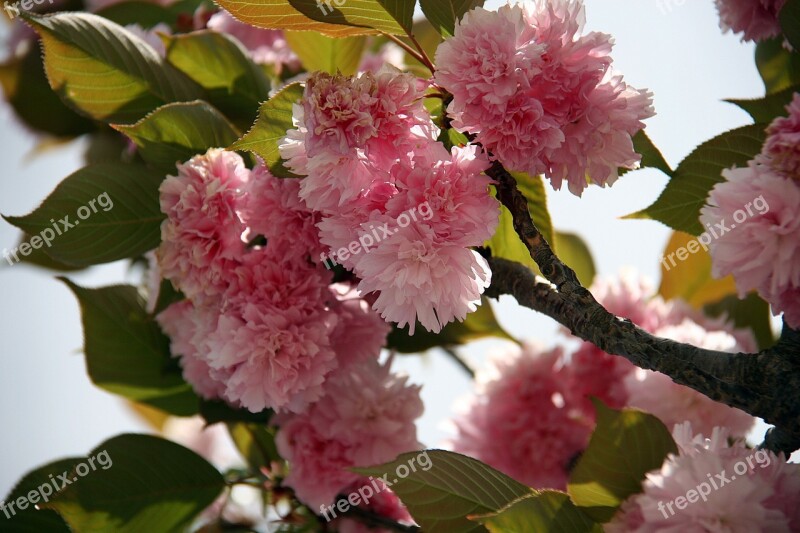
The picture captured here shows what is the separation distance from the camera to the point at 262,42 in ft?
3.97

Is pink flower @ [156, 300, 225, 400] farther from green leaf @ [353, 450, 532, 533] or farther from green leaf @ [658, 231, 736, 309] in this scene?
green leaf @ [658, 231, 736, 309]

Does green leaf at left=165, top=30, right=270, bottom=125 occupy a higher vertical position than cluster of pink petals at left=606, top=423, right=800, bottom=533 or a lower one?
higher

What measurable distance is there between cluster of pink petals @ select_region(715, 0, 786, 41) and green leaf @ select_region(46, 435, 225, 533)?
2.38ft

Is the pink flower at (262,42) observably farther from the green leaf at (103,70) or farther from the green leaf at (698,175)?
the green leaf at (698,175)

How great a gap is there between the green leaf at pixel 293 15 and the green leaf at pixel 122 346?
0.42m

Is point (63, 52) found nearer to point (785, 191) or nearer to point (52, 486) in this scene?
point (52, 486)

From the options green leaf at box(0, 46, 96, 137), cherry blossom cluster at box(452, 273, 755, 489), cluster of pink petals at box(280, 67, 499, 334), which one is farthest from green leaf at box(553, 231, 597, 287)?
green leaf at box(0, 46, 96, 137)

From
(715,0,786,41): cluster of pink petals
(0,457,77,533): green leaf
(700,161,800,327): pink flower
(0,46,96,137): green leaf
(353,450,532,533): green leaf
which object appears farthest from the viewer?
(0,46,96,137): green leaf

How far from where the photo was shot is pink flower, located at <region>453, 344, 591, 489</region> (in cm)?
107

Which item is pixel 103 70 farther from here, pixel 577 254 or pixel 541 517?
pixel 577 254

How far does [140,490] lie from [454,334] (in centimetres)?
40

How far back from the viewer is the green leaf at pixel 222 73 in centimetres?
88

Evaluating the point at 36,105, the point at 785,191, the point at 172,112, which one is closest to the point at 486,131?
the point at 785,191

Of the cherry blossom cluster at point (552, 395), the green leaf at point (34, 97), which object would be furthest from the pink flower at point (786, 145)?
the green leaf at point (34, 97)
